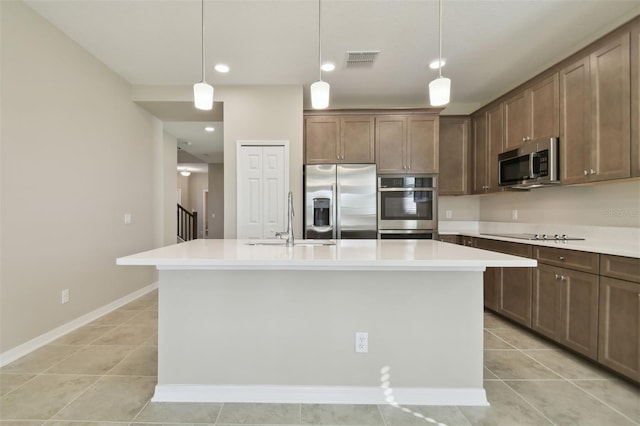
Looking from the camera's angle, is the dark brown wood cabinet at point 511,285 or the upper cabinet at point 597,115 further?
the dark brown wood cabinet at point 511,285

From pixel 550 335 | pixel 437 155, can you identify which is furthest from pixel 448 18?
pixel 550 335

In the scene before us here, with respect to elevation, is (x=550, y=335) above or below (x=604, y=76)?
below

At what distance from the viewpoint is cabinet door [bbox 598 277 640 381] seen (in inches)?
73.1

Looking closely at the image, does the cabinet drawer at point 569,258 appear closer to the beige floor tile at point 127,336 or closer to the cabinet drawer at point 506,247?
the cabinet drawer at point 506,247

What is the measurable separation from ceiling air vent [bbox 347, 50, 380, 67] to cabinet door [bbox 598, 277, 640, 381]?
2.69 m

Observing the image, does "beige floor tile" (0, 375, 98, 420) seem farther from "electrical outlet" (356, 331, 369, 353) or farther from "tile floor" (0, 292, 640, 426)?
"electrical outlet" (356, 331, 369, 353)

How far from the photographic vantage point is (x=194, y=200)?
10898mm

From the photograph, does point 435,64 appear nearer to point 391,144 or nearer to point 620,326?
point 391,144

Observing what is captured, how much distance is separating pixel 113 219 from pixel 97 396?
217cm

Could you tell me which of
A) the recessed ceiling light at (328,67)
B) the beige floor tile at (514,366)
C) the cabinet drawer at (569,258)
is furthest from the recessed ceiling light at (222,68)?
the beige floor tile at (514,366)

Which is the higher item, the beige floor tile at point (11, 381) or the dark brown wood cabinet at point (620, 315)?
the dark brown wood cabinet at point (620, 315)

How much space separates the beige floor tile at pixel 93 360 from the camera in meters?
2.09

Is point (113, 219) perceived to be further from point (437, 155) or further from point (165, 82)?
point (437, 155)

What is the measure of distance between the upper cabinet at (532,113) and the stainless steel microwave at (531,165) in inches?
3.8
